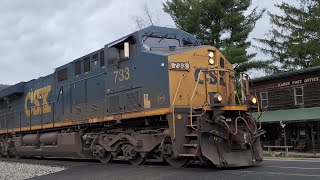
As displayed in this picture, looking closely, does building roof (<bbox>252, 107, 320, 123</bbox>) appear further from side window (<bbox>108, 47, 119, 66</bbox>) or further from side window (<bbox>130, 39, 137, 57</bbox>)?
side window (<bbox>130, 39, 137, 57</bbox>)

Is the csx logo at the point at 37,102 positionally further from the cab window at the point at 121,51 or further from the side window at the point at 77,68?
the cab window at the point at 121,51

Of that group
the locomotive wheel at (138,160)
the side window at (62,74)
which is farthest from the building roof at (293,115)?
the locomotive wheel at (138,160)

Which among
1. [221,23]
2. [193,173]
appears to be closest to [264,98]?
[221,23]

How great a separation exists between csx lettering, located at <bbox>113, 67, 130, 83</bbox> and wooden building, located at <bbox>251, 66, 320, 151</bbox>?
1654cm

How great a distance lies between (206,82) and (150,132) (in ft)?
6.83

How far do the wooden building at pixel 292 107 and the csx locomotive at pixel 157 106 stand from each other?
Result: 51.5 ft

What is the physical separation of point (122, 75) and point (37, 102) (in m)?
8.32

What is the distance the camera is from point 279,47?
1524 inches

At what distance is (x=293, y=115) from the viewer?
27297mm

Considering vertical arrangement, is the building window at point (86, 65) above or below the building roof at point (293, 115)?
above

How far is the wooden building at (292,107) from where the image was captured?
27062mm

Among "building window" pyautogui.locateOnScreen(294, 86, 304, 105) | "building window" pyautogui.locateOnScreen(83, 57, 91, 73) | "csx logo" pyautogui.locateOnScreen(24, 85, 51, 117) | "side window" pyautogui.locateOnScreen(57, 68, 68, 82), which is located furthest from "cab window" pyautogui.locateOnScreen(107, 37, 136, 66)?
"building window" pyautogui.locateOnScreen(294, 86, 304, 105)

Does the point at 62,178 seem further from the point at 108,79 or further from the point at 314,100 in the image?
the point at 314,100

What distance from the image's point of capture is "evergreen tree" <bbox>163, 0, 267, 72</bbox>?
32.5 meters
